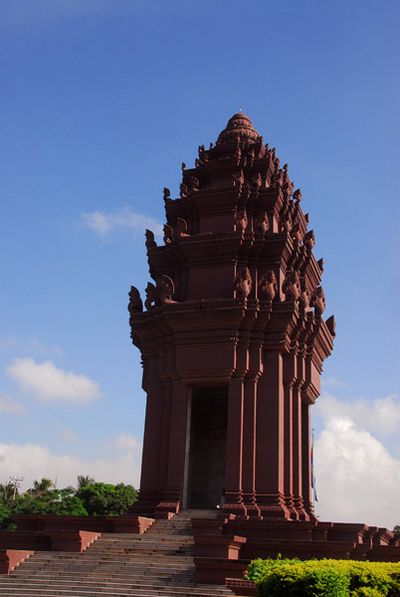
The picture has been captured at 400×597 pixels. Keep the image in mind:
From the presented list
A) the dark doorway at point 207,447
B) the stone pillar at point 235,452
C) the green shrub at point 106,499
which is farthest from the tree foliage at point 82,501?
the stone pillar at point 235,452

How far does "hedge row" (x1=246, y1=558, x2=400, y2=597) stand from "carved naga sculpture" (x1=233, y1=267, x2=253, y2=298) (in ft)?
36.3

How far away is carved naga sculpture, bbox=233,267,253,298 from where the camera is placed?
21781 millimetres

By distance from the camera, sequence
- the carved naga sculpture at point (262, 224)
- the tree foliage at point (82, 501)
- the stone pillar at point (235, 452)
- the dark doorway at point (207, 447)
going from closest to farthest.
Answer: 1. the stone pillar at point (235, 452)
2. the carved naga sculpture at point (262, 224)
3. the dark doorway at point (207, 447)
4. the tree foliage at point (82, 501)

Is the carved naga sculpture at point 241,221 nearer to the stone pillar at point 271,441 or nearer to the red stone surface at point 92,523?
the stone pillar at point 271,441

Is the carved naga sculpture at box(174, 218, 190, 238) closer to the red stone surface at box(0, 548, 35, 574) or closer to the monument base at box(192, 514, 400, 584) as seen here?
the monument base at box(192, 514, 400, 584)

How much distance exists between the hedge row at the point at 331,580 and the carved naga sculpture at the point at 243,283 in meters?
11.1

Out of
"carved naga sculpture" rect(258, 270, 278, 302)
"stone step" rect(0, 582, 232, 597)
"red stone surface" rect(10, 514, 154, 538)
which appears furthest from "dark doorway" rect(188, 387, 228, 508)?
"stone step" rect(0, 582, 232, 597)

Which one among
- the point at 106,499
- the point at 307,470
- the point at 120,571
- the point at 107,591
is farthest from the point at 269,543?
the point at 106,499

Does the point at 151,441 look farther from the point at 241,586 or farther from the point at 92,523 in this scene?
the point at 241,586

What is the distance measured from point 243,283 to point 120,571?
31.7 feet

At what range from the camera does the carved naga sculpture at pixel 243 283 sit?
2178 cm

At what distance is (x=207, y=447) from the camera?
2545 cm

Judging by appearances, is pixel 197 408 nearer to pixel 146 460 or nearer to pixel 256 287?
pixel 146 460

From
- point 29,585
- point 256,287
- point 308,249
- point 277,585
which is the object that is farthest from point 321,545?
point 308,249
